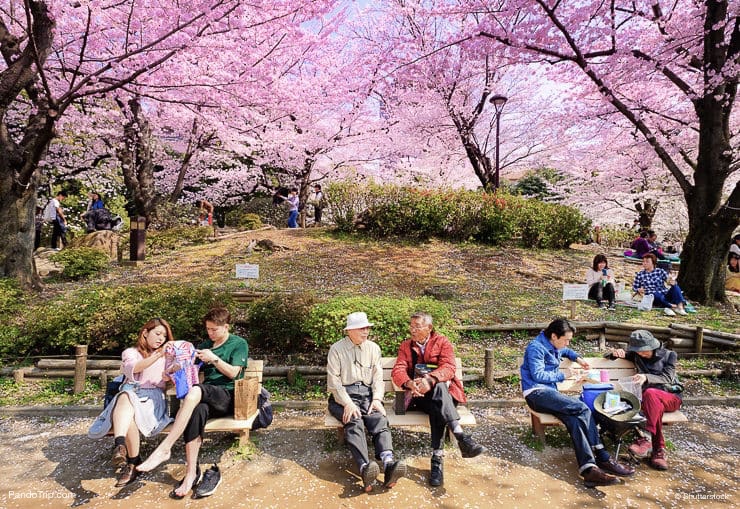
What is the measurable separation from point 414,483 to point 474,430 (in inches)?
40.6

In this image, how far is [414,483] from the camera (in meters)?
3.12

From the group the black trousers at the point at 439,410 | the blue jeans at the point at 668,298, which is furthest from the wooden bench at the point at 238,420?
the blue jeans at the point at 668,298

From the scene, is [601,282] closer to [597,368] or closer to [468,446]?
[597,368]

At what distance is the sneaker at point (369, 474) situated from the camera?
296 centimetres

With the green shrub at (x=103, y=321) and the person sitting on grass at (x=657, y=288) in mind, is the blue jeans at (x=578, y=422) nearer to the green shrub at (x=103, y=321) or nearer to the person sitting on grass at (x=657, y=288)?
the green shrub at (x=103, y=321)

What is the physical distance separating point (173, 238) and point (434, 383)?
31.9ft

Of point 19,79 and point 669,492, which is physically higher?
point 19,79

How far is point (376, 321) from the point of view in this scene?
4613mm

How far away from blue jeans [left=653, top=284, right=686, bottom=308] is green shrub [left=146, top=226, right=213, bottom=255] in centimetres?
1037

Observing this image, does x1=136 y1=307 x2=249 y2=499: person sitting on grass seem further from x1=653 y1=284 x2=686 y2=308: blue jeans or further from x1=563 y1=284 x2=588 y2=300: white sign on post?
x1=653 y1=284 x2=686 y2=308: blue jeans

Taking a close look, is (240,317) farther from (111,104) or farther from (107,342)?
(111,104)

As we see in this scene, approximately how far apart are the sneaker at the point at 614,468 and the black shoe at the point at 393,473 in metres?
1.49

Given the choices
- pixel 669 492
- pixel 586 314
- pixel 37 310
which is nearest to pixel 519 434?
pixel 669 492

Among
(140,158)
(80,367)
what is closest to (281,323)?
(80,367)
